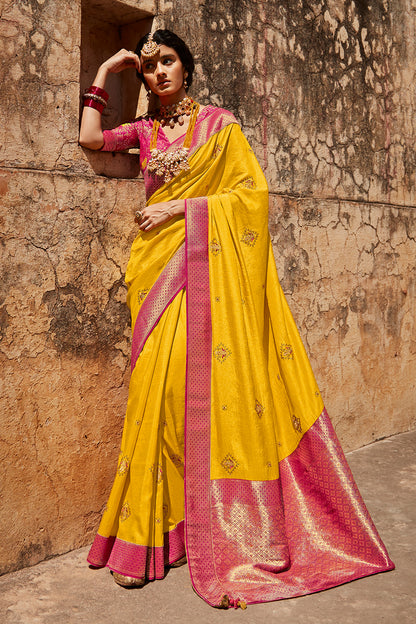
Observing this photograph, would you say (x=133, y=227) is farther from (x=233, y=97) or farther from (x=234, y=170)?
(x=233, y=97)

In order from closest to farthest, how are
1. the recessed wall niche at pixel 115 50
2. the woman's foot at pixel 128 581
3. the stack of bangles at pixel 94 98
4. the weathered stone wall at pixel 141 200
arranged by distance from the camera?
the woman's foot at pixel 128 581 < the weathered stone wall at pixel 141 200 < the stack of bangles at pixel 94 98 < the recessed wall niche at pixel 115 50

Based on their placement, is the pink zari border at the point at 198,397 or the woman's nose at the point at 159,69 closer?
the pink zari border at the point at 198,397

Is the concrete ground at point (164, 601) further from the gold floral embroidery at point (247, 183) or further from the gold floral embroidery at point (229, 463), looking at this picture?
the gold floral embroidery at point (247, 183)

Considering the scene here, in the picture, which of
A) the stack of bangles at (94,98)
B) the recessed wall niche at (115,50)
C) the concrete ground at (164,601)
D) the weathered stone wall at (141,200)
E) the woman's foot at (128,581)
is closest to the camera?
the concrete ground at (164,601)

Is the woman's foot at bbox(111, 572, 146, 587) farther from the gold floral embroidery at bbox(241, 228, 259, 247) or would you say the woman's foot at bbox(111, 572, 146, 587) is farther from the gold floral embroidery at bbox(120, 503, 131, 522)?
the gold floral embroidery at bbox(241, 228, 259, 247)

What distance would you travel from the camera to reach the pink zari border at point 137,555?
2.18 metres

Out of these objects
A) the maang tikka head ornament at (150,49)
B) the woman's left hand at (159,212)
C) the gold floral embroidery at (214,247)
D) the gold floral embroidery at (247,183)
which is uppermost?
the maang tikka head ornament at (150,49)

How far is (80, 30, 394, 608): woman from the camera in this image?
2.24 m

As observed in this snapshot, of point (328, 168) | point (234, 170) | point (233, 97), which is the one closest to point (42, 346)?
point (234, 170)

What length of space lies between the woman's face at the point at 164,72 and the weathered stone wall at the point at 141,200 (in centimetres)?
25

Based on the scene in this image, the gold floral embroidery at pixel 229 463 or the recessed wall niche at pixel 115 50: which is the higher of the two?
the recessed wall niche at pixel 115 50

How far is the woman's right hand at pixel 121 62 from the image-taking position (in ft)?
Result: 7.93

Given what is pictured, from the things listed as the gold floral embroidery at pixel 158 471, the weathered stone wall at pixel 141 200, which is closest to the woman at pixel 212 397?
the gold floral embroidery at pixel 158 471

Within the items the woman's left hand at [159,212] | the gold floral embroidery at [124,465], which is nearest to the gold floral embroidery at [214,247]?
the woman's left hand at [159,212]
